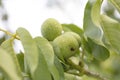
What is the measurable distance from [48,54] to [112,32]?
9.1 inches

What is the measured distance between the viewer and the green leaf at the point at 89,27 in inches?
49.8

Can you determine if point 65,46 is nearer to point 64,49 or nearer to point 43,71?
point 64,49

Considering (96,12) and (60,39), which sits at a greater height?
(96,12)

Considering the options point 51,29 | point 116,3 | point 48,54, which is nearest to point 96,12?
point 116,3

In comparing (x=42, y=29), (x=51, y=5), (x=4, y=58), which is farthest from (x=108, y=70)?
(x=4, y=58)

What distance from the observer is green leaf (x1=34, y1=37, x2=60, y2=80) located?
1.23m

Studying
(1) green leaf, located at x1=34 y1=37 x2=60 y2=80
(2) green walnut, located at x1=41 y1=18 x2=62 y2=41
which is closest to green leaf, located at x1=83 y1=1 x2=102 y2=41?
(1) green leaf, located at x1=34 y1=37 x2=60 y2=80

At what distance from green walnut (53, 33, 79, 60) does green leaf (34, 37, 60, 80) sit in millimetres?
137

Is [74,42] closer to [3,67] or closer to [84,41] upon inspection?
[84,41]

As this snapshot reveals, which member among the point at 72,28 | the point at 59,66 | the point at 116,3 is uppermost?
the point at 116,3

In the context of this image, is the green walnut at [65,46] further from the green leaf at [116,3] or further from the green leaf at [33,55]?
the green leaf at [116,3]

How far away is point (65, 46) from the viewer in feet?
4.79

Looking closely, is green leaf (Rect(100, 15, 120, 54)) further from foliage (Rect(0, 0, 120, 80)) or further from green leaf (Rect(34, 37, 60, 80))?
green leaf (Rect(34, 37, 60, 80))

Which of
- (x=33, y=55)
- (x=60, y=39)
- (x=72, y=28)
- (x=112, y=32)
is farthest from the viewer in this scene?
(x=72, y=28)
